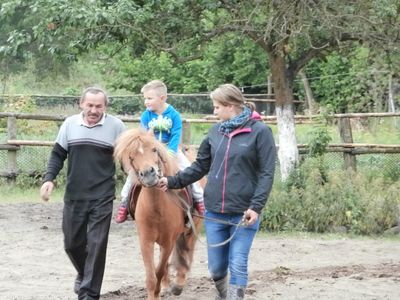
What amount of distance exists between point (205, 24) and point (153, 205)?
535cm

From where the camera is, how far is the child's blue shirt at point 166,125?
693 cm

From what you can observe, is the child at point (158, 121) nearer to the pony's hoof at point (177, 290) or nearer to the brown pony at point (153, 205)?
the brown pony at point (153, 205)

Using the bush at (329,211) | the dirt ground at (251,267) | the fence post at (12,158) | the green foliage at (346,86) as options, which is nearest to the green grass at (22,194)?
the fence post at (12,158)

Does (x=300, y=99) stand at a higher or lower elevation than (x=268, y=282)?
higher

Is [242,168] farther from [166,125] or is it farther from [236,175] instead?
[166,125]

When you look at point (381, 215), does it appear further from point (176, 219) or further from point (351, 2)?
point (176, 219)

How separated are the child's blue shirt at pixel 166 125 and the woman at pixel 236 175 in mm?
1318

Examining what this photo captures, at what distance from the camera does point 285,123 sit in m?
12.1

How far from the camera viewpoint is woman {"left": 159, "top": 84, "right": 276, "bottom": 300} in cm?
544

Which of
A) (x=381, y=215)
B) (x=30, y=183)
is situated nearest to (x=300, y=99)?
(x=30, y=183)

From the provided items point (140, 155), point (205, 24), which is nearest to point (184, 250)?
point (140, 155)

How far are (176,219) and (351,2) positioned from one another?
5236mm

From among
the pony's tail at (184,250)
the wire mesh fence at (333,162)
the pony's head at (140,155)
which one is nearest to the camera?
the pony's head at (140,155)

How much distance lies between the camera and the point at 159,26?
34.8ft
